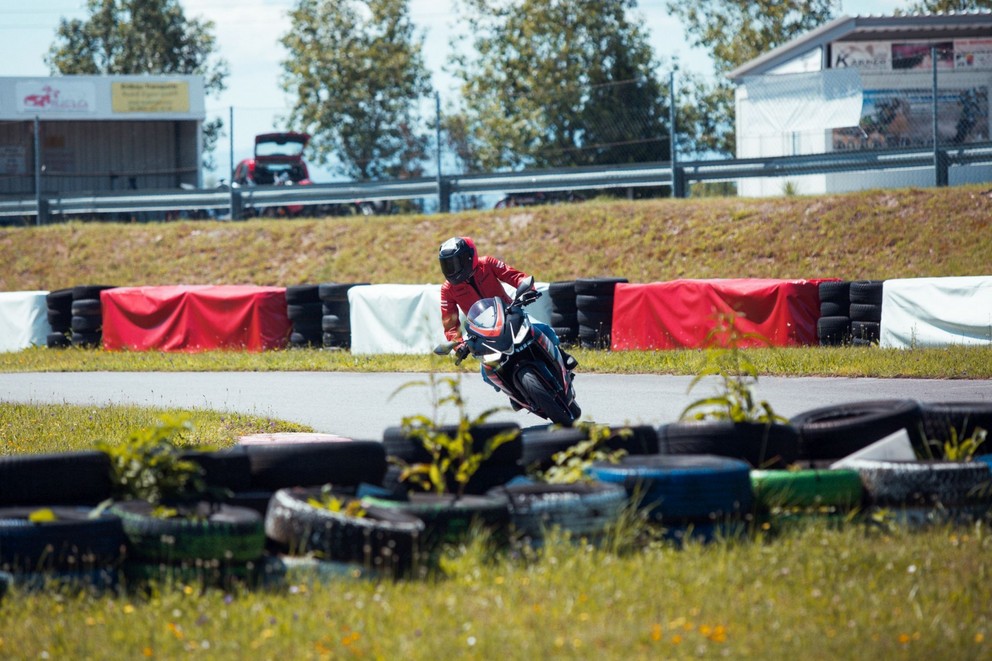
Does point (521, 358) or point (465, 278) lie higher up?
point (465, 278)

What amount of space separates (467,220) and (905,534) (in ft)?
61.4

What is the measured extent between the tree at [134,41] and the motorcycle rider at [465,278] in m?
50.1

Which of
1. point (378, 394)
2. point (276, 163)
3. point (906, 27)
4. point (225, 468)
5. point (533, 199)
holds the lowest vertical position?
point (378, 394)

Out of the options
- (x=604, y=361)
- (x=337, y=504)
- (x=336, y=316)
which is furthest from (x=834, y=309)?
(x=337, y=504)

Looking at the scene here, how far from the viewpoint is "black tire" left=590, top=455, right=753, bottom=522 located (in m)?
5.07

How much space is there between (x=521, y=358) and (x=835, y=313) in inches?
293

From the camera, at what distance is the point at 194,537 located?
458 centimetres

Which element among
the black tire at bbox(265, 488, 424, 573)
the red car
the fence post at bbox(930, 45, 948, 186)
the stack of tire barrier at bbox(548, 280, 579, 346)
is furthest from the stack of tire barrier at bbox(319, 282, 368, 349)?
Answer: the red car

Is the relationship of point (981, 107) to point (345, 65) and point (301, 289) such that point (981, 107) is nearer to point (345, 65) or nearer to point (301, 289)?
point (301, 289)

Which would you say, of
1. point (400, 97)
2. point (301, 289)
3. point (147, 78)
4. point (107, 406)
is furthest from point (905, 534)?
point (400, 97)

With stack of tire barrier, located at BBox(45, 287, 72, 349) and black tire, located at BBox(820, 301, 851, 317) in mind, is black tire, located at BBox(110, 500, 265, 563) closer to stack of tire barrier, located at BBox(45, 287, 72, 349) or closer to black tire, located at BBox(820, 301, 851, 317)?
black tire, located at BBox(820, 301, 851, 317)

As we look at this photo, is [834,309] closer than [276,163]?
Yes

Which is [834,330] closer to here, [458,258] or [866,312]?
[866,312]

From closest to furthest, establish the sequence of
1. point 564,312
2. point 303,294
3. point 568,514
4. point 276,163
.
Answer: point 568,514 < point 564,312 < point 303,294 < point 276,163
